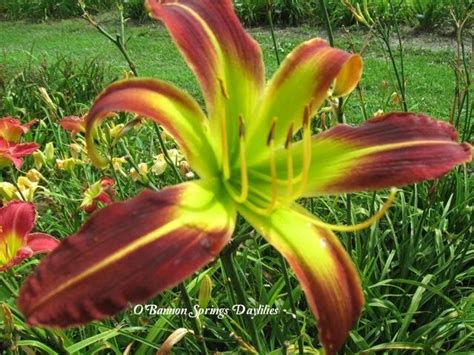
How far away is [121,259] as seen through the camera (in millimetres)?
715

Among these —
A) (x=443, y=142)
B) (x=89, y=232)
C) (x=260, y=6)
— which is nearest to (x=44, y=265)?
A: (x=89, y=232)

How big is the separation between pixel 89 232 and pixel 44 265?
0.21 feet

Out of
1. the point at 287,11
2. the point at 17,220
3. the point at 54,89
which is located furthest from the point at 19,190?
the point at 287,11

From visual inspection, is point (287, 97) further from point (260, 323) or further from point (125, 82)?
point (260, 323)

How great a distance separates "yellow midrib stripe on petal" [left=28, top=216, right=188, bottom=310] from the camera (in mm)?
671

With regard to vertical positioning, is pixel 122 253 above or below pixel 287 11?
above

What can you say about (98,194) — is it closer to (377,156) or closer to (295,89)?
(295,89)

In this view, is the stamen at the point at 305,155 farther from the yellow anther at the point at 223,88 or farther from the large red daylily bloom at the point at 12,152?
the large red daylily bloom at the point at 12,152

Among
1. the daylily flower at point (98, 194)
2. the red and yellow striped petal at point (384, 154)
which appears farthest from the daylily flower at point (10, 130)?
the red and yellow striped petal at point (384, 154)

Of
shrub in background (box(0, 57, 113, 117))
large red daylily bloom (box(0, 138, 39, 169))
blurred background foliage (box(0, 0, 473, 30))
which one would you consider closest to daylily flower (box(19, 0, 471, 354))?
large red daylily bloom (box(0, 138, 39, 169))

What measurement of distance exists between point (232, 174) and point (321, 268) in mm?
208

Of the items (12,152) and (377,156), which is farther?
(12,152)

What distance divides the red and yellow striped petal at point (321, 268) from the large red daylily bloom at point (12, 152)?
0.81 metres

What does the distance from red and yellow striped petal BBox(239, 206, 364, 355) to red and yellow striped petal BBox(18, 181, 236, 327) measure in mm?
89
